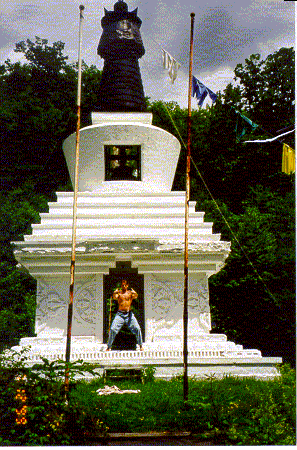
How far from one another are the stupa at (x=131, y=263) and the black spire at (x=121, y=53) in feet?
5.38

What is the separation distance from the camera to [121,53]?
15.4 metres

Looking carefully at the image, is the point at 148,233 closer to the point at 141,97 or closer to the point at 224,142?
the point at 141,97

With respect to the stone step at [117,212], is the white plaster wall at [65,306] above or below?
below

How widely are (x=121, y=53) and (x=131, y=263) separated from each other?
6.80 meters

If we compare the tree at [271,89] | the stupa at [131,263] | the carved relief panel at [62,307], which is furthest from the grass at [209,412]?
the tree at [271,89]

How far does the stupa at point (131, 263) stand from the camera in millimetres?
9602

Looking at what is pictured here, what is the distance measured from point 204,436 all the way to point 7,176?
727 inches

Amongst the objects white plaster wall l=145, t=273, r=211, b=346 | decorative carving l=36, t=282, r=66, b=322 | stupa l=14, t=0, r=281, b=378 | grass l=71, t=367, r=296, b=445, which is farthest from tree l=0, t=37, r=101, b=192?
grass l=71, t=367, r=296, b=445

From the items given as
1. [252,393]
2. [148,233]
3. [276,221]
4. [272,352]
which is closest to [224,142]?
[276,221]

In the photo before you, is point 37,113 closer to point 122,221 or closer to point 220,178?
point 220,178

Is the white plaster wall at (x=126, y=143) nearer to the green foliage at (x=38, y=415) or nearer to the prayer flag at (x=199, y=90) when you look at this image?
the prayer flag at (x=199, y=90)

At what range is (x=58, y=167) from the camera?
25.0 m

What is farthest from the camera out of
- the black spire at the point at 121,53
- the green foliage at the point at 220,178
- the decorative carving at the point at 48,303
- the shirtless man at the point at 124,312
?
the green foliage at the point at 220,178

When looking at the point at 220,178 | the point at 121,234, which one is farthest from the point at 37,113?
the point at 121,234
